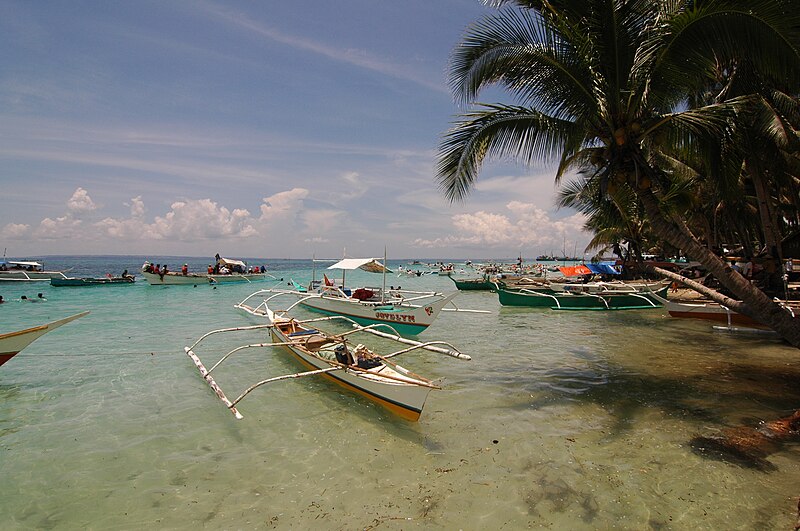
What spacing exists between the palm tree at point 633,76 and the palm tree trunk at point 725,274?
17mm

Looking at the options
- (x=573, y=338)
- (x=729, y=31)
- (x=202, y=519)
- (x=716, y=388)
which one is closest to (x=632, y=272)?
(x=573, y=338)

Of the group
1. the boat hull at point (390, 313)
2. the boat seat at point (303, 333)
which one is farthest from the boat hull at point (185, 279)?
the boat seat at point (303, 333)

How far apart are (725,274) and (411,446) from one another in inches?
230

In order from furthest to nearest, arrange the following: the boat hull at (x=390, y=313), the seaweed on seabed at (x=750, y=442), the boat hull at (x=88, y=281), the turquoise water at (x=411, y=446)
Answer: the boat hull at (x=88, y=281) → the boat hull at (x=390, y=313) → the seaweed on seabed at (x=750, y=442) → the turquoise water at (x=411, y=446)

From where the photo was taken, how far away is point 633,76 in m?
6.54

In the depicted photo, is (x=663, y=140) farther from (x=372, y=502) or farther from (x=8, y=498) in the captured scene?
(x=8, y=498)

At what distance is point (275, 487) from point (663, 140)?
924 centimetres

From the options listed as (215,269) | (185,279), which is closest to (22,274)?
(185,279)

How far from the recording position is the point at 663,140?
8055mm

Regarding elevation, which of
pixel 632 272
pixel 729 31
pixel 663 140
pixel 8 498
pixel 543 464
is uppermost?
pixel 729 31

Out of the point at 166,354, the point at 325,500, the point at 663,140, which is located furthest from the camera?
the point at 166,354

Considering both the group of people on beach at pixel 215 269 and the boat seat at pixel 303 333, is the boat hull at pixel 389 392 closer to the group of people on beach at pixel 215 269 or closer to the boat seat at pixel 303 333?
the boat seat at pixel 303 333

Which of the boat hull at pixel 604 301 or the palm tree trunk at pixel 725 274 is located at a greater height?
the palm tree trunk at pixel 725 274

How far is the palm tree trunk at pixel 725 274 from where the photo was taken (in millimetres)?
6523
